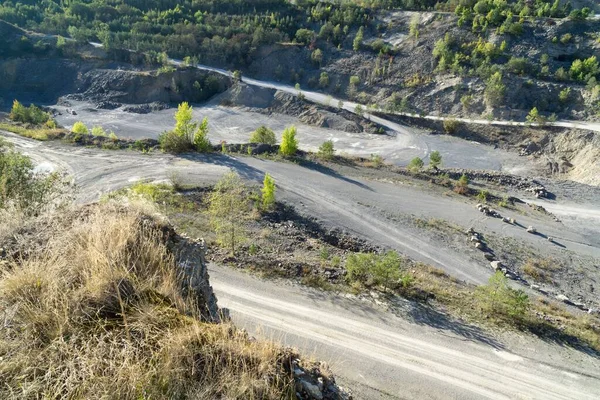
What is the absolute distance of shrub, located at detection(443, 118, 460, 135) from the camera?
43.0m

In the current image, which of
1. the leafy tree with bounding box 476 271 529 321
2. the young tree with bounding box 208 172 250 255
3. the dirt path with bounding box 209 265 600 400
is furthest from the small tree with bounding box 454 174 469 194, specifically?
the dirt path with bounding box 209 265 600 400

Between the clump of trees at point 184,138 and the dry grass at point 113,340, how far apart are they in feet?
85.6

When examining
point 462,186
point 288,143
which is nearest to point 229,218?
point 288,143

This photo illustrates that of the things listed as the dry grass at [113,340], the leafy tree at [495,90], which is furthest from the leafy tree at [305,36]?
the dry grass at [113,340]

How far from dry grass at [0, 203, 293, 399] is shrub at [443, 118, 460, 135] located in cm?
4365

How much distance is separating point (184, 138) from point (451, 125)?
30.2m

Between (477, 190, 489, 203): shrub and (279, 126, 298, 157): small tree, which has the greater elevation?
(279, 126, 298, 157): small tree

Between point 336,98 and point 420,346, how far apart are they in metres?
45.5

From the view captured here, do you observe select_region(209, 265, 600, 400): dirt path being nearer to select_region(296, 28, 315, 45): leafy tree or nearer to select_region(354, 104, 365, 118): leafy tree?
select_region(354, 104, 365, 118): leafy tree

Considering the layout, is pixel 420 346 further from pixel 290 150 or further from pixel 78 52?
pixel 78 52

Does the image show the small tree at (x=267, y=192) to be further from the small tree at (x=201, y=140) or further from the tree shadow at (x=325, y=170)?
the small tree at (x=201, y=140)

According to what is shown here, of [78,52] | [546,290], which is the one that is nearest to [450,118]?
[546,290]

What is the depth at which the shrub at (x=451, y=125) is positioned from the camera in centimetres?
4303

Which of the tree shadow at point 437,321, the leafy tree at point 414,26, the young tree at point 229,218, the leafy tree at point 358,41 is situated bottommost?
the tree shadow at point 437,321
